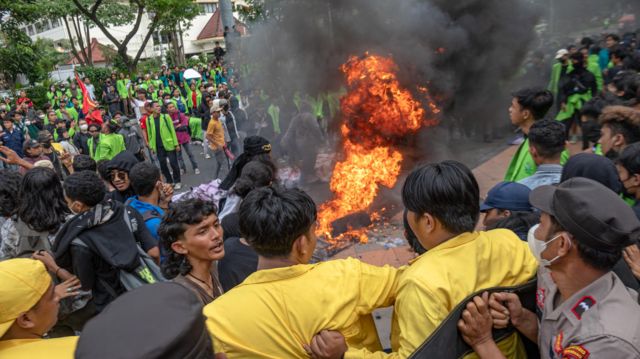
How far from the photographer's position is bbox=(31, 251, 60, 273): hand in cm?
293

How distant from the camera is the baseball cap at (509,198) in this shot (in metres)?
2.72

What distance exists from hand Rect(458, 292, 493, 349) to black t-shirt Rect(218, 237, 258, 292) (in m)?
1.42

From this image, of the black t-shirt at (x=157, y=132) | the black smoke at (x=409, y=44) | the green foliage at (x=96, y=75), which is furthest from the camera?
the green foliage at (x=96, y=75)

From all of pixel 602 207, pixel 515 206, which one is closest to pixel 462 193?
pixel 602 207

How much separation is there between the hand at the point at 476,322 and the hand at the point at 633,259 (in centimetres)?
113

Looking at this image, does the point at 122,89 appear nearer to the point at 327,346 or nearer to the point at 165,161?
the point at 165,161

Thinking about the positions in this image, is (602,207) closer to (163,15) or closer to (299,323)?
(299,323)

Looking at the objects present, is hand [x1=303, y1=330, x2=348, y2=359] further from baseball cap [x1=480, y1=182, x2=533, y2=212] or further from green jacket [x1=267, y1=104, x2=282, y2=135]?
green jacket [x1=267, y1=104, x2=282, y2=135]

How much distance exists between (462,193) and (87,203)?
2.61 metres

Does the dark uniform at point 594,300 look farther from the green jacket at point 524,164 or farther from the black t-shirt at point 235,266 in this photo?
the green jacket at point 524,164

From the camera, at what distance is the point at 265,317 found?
165 centimetres

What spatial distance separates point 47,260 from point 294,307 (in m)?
2.18

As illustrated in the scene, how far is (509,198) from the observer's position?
2744 millimetres

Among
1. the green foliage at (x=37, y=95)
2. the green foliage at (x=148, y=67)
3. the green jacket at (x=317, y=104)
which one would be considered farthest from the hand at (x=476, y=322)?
the green foliage at (x=148, y=67)
